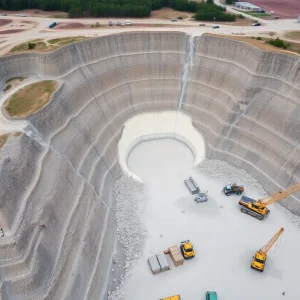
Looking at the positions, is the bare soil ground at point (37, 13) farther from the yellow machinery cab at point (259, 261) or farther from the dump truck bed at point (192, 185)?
the yellow machinery cab at point (259, 261)

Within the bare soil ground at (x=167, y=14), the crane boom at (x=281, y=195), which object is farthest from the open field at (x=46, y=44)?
the crane boom at (x=281, y=195)

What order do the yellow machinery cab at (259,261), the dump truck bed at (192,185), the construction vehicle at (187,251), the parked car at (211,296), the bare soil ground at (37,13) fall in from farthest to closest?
the bare soil ground at (37,13) < the dump truck bed at (192,185) < the construction vehicle at (187,251) < the yellow machinery cab at (259,261) < the parked car at (211,296)

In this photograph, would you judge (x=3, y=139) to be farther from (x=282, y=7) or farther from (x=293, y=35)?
(x=282, y=7)

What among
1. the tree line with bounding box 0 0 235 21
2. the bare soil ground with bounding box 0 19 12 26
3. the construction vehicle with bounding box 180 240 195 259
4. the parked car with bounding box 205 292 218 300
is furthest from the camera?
the tree line with bounding box 0 0 235 21

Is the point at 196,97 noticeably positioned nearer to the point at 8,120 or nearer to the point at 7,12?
the point at 8,120

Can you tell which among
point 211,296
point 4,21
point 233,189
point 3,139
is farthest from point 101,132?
point 4,21

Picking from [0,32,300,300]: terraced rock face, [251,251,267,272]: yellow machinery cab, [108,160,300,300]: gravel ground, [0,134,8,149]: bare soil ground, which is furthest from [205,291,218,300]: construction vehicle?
[0,134,8,149]: bare soil ground

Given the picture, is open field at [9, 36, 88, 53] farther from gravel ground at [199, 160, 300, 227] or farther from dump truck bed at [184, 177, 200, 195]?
gravel ground at [199, 160, 300, 227]
